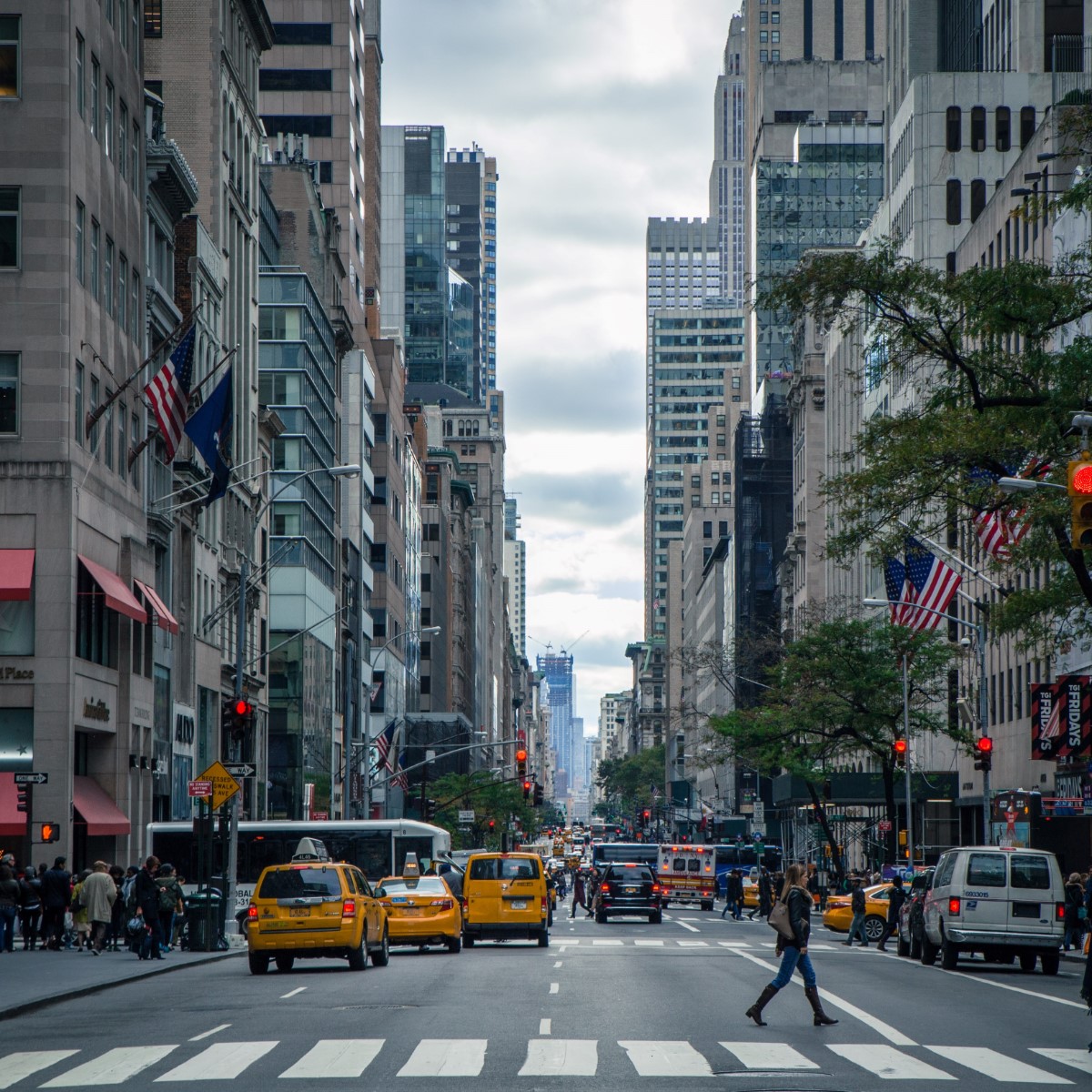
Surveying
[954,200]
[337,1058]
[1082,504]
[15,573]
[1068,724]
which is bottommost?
[337,1058]

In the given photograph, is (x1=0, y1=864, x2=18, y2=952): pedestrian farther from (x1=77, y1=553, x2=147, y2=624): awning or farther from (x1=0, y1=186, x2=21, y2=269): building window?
(x1=0, y1=186, x2=21, y2=269): building window

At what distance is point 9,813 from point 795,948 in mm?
27105

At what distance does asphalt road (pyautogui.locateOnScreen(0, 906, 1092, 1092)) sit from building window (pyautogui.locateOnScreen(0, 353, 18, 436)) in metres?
18.0

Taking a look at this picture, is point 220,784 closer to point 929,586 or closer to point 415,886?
point 415,886

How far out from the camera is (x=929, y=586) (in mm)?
49938

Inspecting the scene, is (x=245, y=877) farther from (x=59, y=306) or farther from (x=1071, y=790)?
(x=1071, y=790)

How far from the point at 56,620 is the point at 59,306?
7608mm

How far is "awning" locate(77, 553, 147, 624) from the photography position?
46.3 metres

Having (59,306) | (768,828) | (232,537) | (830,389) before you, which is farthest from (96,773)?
(768,828)

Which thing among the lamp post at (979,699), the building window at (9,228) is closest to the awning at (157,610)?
the building window at (9,228)

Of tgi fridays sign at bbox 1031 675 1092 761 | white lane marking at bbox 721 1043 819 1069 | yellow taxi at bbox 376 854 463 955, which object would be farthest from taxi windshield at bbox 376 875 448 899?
white lane marking at bbox 721 1043 819 1069

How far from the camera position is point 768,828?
A: 138000mm

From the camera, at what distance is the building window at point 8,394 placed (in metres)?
45.3

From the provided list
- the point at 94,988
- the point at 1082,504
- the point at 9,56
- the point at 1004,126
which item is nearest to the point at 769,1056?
the point at 1082,504
